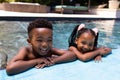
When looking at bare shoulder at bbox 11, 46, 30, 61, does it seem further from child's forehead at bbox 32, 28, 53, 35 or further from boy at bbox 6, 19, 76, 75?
child's forehead at bbox 32, 28, 53, 35

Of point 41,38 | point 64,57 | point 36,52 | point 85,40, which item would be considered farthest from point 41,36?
point 85,40

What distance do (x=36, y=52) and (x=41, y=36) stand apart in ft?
0.94

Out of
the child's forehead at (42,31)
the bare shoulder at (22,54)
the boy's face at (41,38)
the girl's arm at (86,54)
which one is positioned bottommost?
the girl's arm at (86,54)

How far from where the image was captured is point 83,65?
3.26m

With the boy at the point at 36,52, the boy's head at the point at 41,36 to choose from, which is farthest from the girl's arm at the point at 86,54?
the boy's head at the point at 41,36

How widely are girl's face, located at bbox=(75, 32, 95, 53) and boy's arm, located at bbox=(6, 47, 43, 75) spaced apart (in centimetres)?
68

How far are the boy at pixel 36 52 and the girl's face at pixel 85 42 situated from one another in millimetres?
354

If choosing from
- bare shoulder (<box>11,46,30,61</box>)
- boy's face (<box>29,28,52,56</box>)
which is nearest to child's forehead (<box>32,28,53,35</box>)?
boy's face (<box>29,28,52,56</box>)

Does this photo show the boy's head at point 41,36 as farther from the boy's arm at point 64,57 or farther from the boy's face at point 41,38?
→ the boy's arm at point 64,57

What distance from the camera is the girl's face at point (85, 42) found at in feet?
10.9

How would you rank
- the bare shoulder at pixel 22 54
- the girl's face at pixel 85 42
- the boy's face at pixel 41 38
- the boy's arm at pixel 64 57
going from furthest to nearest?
the girl's face at pixel 85 42 → the boy's arm at pixel 64 57 → the bare shoulder at pixel 22 54 → the boy's face at pixel 41 38

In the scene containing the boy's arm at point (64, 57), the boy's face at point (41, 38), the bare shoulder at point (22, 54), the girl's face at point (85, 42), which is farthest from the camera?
the girl's face at point (85, 42)

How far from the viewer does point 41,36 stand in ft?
9.32

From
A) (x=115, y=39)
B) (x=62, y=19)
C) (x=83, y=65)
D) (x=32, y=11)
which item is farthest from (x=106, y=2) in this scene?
(x=83, y=65)
